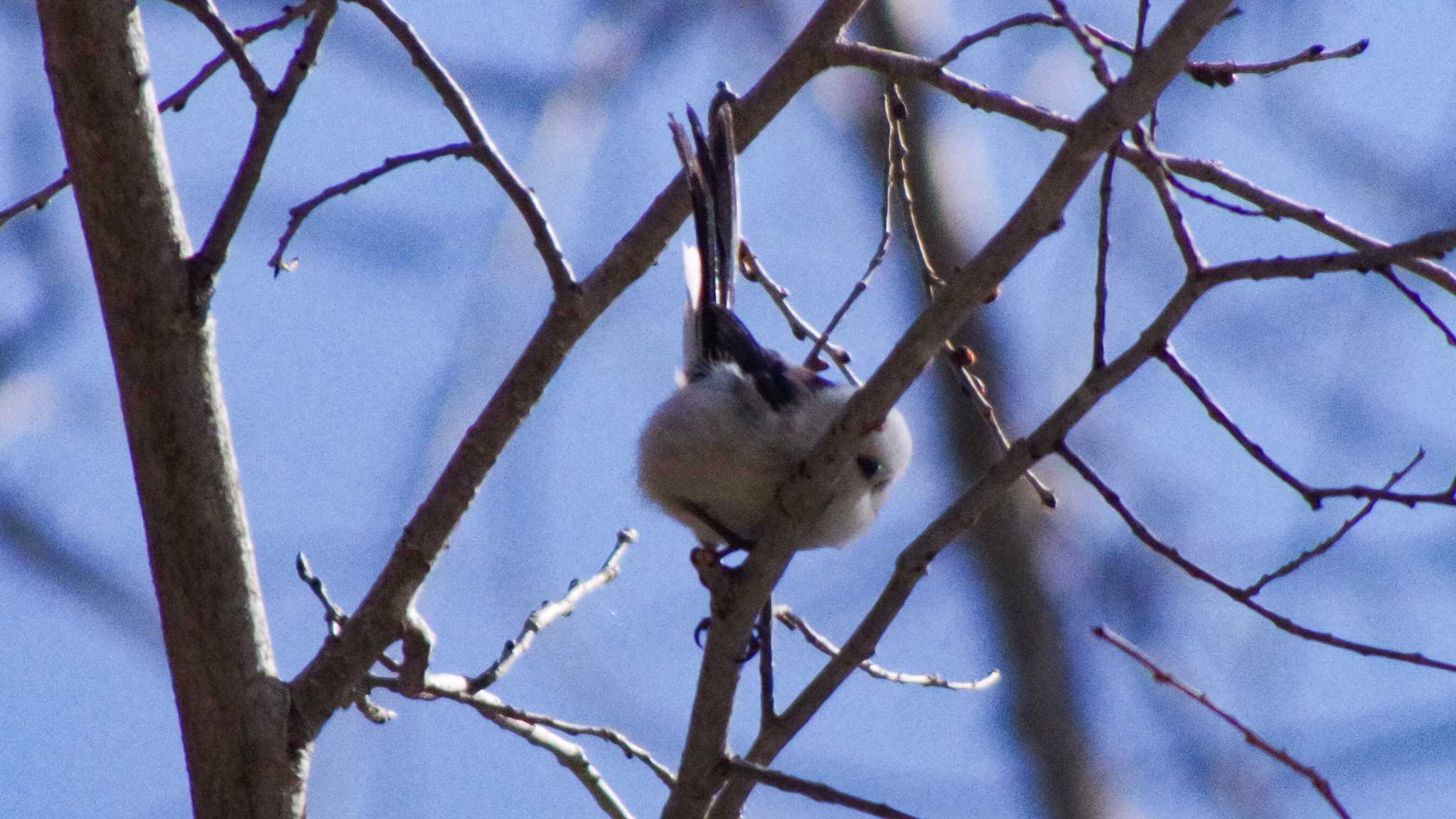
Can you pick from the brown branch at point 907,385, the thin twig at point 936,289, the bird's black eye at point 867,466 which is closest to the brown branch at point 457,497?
the brown branch at point 907,385

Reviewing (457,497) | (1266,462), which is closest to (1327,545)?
(1266,462)

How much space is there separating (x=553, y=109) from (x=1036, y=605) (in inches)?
86.0

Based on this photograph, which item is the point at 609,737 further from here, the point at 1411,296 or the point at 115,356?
the point at 1411,296

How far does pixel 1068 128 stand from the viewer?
206 cm

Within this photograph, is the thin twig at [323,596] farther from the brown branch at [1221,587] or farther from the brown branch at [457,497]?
the brown branch at [1221,587]

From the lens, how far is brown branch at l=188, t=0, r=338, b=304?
199cm

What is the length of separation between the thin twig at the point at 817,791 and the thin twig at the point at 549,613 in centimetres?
55

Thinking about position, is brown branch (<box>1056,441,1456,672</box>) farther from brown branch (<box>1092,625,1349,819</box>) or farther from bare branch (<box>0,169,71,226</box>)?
bare branch (<box>0,169,71,226</box>)

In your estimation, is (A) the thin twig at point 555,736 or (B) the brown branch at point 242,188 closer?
(B) the brown branch at point 242,188

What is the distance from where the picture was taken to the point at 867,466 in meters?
2.65

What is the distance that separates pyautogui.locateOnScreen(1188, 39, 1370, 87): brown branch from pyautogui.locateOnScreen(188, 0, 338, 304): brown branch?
1376 millimetres

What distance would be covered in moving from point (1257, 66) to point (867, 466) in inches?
37.7

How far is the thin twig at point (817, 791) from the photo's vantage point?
1.87 metres

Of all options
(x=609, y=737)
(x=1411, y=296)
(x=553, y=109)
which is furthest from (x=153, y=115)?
(x=553, y=109)
